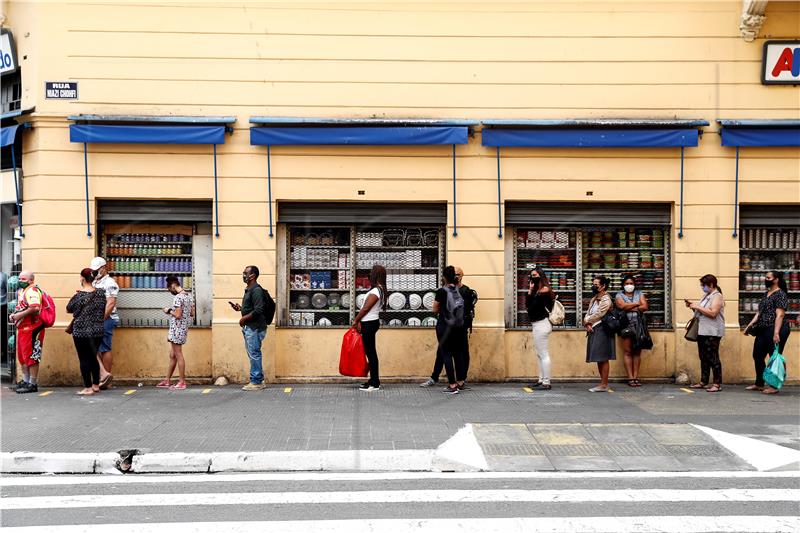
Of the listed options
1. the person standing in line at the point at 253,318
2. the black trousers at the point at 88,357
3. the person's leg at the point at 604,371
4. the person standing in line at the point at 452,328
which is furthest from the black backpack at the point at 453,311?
the black trousers at the point at 88,357

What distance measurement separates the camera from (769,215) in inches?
498

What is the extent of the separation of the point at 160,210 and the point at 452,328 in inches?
204

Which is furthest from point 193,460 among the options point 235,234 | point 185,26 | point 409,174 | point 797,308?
point 797,308

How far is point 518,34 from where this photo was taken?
485 inches

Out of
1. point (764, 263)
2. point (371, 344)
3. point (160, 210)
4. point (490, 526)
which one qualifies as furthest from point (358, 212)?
point (490, 526)

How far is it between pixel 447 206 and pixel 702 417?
4.98 metres

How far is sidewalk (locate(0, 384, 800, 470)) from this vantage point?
8188mm

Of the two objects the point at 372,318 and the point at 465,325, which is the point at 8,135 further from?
the point at 465,325

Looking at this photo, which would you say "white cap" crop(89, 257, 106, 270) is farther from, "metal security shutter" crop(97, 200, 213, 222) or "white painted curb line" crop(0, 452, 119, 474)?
"white painted curb line" crop(0, 452, 119, 474)

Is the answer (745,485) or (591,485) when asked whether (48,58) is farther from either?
(745,485)

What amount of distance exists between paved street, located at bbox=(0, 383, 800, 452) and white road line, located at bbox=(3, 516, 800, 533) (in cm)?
214

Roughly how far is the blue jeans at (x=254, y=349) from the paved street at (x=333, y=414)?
29cm

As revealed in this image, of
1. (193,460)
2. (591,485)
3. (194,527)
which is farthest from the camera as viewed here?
(193,460)

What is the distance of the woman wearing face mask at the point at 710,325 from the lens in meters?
11.5
